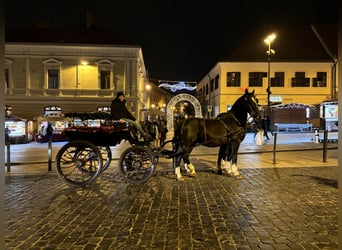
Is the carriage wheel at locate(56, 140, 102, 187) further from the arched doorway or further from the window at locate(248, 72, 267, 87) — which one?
the window at locate(248, 72, 267, 87)

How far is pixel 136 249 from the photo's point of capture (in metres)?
4.46

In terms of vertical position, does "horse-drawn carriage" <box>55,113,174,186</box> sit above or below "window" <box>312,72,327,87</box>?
below

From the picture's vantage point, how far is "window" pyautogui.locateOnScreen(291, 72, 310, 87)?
42.7 metres

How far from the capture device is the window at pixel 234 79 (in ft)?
142

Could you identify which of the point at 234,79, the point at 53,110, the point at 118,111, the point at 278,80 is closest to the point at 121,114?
the point at 118,111

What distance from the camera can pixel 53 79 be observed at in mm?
36125

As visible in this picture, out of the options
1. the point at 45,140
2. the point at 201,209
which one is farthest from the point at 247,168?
the point at 45,140

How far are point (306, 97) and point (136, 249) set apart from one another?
140ft

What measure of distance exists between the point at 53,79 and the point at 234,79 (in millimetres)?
21769

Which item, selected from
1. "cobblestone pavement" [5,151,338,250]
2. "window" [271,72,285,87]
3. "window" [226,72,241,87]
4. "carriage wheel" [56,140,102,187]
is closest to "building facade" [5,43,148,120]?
"window" [226,72,241,87]

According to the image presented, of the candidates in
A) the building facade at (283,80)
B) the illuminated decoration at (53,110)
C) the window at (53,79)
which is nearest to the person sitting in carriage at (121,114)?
the illuminated decoration at (53,110)

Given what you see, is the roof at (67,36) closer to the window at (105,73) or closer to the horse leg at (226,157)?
the window at (105,73)

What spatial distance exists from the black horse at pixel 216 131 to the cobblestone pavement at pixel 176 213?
2.65 feet

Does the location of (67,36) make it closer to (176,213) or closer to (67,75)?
(67,75)
